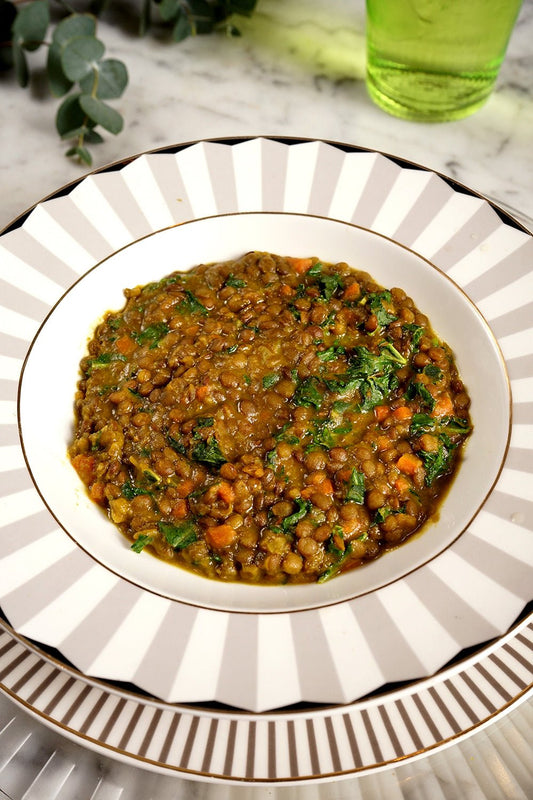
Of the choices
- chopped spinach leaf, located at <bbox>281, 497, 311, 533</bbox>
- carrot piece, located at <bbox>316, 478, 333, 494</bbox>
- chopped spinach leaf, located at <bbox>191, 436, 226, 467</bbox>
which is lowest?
chopped spinach leaf, located at <bbox>281, 497, 311, 533</bbox>

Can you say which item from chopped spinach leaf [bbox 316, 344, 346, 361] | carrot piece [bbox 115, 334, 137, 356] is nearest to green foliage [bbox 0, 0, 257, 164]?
carrot piece [bbox 115, 334, 137, 356]

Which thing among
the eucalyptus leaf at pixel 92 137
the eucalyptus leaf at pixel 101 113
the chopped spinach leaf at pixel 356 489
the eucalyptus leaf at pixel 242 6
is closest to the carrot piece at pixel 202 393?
the chopped spinach leaf at pixel 356 489

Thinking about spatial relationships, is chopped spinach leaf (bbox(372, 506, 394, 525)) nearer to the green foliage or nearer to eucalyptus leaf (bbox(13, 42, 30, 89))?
the green foliage

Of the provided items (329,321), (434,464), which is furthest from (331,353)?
(434,464)

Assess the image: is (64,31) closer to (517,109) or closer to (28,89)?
(28,89)

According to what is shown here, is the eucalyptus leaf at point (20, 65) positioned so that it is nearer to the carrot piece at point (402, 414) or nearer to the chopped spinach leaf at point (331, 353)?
the chopped spinach leaf at point (331, 353)
